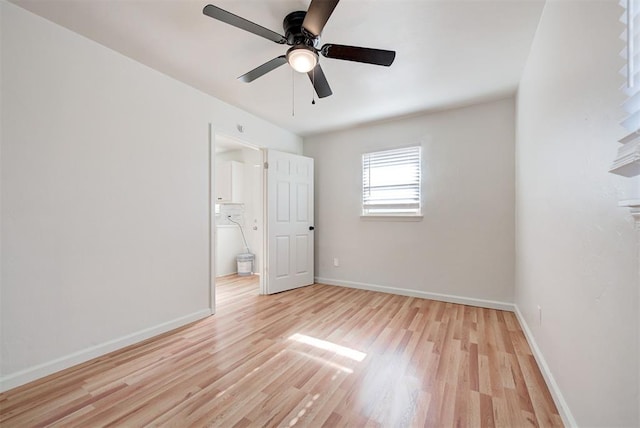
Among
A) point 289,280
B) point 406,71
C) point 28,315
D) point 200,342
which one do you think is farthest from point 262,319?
point 406,71

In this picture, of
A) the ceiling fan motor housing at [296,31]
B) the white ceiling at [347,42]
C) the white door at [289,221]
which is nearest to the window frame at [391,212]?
the white ceiling at [347,42]

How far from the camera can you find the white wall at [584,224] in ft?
3.02

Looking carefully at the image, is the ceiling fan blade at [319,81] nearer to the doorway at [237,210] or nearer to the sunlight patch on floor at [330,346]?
the sunlight patch on floor at [330,346]

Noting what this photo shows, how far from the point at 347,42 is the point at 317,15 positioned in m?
0.69

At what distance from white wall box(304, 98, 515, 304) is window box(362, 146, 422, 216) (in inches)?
4.6

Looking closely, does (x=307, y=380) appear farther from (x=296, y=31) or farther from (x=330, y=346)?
(x=296, y=31)

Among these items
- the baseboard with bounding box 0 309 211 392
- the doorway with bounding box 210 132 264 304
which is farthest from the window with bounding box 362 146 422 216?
the baseboard with bounding box 0 309 211 392

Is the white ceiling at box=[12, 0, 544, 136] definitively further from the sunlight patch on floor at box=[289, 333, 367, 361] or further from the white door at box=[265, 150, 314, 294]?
the sunlight patch on floor at box=[289, 333, 367, 361]

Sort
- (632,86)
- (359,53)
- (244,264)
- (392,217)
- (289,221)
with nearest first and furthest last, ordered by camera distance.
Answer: (632,86), (359,53), (392,217), (289,221), (244,264)

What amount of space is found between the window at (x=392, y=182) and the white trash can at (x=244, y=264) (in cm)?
255

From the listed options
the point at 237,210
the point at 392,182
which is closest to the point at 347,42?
the point at 392,182

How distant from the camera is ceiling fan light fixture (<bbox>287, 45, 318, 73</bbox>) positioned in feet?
5.69

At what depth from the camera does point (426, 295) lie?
11.7ft

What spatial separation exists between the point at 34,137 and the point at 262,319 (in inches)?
93.8
